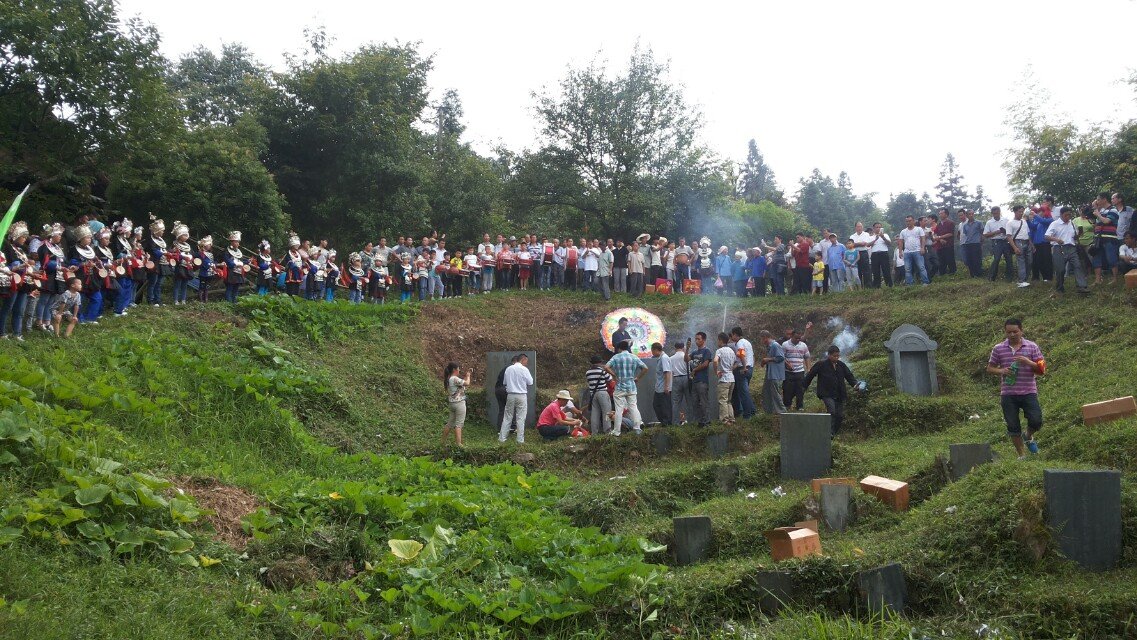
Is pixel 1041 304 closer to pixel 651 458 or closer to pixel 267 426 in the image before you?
pixel 651 458

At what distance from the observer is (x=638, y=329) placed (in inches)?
908

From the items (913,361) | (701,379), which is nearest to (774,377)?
(701,379)

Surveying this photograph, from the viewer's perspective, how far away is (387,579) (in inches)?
314

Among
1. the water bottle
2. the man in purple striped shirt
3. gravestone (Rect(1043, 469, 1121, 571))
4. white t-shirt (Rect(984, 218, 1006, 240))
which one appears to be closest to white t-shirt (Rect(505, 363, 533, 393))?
the man in purple striped shirt

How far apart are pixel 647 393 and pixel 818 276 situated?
840 cm

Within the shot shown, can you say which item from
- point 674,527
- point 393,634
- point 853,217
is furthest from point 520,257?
point 853,217

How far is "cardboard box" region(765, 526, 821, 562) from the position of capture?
25.5 feet

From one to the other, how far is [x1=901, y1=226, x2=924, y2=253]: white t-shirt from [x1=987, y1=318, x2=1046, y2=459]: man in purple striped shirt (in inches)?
476

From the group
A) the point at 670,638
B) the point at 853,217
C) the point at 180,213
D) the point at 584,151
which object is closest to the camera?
the point at 670,638

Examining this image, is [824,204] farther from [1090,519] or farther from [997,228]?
[1090,519]

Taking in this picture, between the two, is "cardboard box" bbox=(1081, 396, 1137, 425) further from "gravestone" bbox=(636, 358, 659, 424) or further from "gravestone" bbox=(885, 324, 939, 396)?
"gravestone" bbox=(636, 358, 659, 424)

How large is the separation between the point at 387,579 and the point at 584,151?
2805cm

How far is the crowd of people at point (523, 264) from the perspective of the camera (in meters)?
14.5

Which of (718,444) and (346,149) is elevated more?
(346,149)
